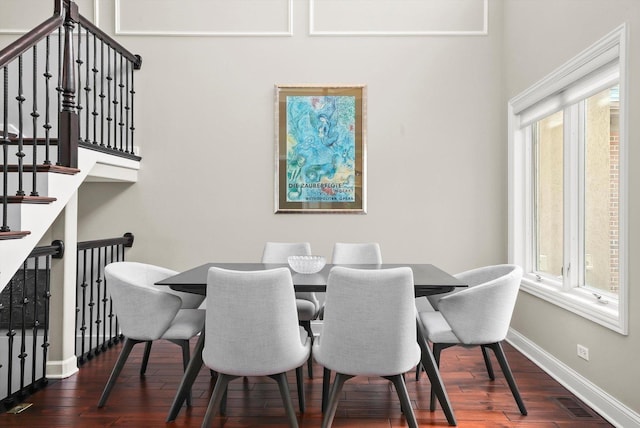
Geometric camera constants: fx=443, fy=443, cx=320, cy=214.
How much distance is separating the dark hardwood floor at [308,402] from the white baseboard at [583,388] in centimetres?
6

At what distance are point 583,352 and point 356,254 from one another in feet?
5.72

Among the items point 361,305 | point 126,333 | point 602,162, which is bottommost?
point 126,333

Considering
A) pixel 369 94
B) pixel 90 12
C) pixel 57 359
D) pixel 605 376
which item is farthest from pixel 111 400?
pixel 90 12

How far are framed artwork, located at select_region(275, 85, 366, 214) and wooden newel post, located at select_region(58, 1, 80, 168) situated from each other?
180 centimetres

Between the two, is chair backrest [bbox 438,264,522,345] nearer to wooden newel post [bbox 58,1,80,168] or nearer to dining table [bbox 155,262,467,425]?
dining table [bbox 155,262,467,425]

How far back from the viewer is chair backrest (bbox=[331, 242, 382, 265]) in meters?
3.72

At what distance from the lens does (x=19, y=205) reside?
247cm

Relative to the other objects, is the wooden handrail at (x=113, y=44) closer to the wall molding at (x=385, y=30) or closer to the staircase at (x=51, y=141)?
the staircase at (x=51, y=141)

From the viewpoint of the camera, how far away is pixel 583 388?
2.79 metres

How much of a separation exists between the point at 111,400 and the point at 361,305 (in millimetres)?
1809

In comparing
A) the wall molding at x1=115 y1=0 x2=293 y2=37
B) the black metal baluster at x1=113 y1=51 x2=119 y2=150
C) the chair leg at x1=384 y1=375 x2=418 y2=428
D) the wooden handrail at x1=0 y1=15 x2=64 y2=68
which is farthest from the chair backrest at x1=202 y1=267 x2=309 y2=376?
the wall molding at x1=115 y1=0 x2=293 y2=37

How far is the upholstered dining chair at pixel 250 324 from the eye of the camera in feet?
6.73

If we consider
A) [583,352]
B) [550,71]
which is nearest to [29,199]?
[583,352]

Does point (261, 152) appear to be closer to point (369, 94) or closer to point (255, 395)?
point (369, 94)
